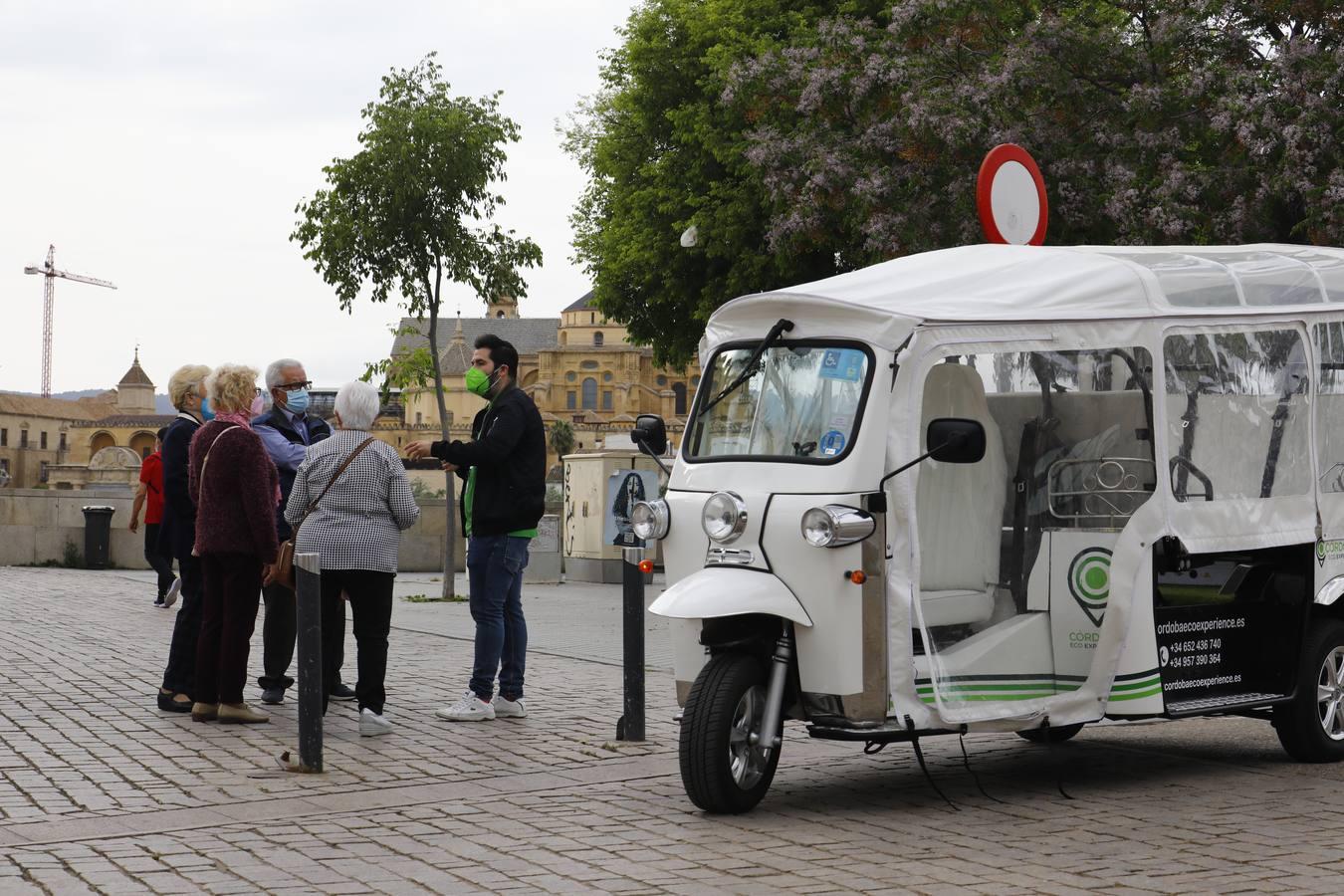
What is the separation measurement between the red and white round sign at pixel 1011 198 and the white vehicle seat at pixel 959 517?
90.9 inches

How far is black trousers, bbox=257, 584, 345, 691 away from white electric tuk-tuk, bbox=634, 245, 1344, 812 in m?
3.15

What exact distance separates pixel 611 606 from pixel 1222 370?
38.8 ft

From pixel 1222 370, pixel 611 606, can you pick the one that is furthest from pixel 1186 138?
pixel 1222 370

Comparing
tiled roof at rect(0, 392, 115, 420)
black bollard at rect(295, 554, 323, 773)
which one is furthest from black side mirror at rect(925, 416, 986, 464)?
tiled roof at rect(0, 392, 115, 420)

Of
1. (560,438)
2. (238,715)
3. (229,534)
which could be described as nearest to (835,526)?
A: (229,534)

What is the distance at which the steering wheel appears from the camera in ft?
25.7

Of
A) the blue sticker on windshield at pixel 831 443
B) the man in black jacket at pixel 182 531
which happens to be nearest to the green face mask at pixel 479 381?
the man in black jacket at pixel 182 531

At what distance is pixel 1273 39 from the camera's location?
18531 mm

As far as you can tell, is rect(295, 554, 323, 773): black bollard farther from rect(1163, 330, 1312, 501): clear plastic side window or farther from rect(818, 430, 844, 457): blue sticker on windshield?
rect(1163, 330, 1312, 501): clear plastic side window

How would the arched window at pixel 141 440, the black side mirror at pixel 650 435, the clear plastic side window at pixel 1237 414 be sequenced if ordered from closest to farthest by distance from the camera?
the clear plastic side window at pixel 1237 414, the black side mirror at pixel 650 435, the arched window at pixel 141 440

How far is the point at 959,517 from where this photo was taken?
308 inches

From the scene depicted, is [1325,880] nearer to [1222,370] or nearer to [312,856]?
[1222,370]

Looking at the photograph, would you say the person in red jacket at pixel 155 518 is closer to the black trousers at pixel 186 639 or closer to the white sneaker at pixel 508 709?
the black trousers at pixel 186 639

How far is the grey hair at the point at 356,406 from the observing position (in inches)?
364
